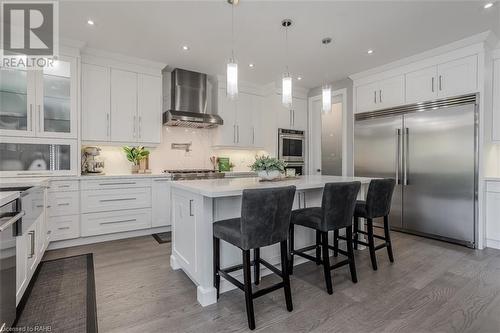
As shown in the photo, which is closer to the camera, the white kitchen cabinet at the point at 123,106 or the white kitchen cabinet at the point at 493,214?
the white kitchen cabinet at the point at 493,214

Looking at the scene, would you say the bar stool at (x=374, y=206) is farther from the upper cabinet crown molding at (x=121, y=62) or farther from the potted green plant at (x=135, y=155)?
the upper cabinet crown molding at (x=121, y=62)

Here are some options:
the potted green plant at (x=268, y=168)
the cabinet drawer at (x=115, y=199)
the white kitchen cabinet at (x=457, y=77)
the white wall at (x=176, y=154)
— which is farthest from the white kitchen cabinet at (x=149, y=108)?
the white kitchen cabinet at (x=457, y=77)

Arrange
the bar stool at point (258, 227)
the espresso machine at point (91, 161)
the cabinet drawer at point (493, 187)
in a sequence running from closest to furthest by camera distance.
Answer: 1. the bar stool at point (258, 227)
2. the cabinet drawer at point (493, 187)
3. the espresso machine at point (91, 161)

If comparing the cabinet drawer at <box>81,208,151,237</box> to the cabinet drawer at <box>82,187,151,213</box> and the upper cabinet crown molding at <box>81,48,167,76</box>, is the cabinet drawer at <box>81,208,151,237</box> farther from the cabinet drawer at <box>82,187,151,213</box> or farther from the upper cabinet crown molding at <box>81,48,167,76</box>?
the upper cabinet crown molding at <box>81,48,167,76</box>

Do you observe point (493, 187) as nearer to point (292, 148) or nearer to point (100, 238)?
point (292, 148)

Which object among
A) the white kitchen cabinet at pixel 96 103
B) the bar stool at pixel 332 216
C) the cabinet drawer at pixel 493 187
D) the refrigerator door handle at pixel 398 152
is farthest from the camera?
the refrigerator door handle at pixel 398 152

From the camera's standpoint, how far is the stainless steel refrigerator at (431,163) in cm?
333

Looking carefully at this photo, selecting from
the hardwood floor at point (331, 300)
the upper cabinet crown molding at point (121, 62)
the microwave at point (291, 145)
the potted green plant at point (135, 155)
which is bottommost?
the hardwood floor at point (331, 300)

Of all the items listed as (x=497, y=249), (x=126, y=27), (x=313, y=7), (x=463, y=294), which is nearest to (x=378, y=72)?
(x=313, y=7)

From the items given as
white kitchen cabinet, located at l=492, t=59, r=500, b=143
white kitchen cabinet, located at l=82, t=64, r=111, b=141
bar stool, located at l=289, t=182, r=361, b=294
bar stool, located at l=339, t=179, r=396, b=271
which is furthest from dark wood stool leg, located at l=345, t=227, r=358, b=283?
white kitchen cabinet, located at l=82, t=64, r=111, b=141

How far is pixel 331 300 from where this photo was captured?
82.4 inches

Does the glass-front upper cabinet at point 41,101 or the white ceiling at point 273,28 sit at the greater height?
the white ceiling at point 273,28

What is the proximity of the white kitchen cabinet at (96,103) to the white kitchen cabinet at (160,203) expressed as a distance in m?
1.03

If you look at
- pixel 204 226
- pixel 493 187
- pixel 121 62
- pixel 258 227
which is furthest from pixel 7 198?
pixel 493 187
